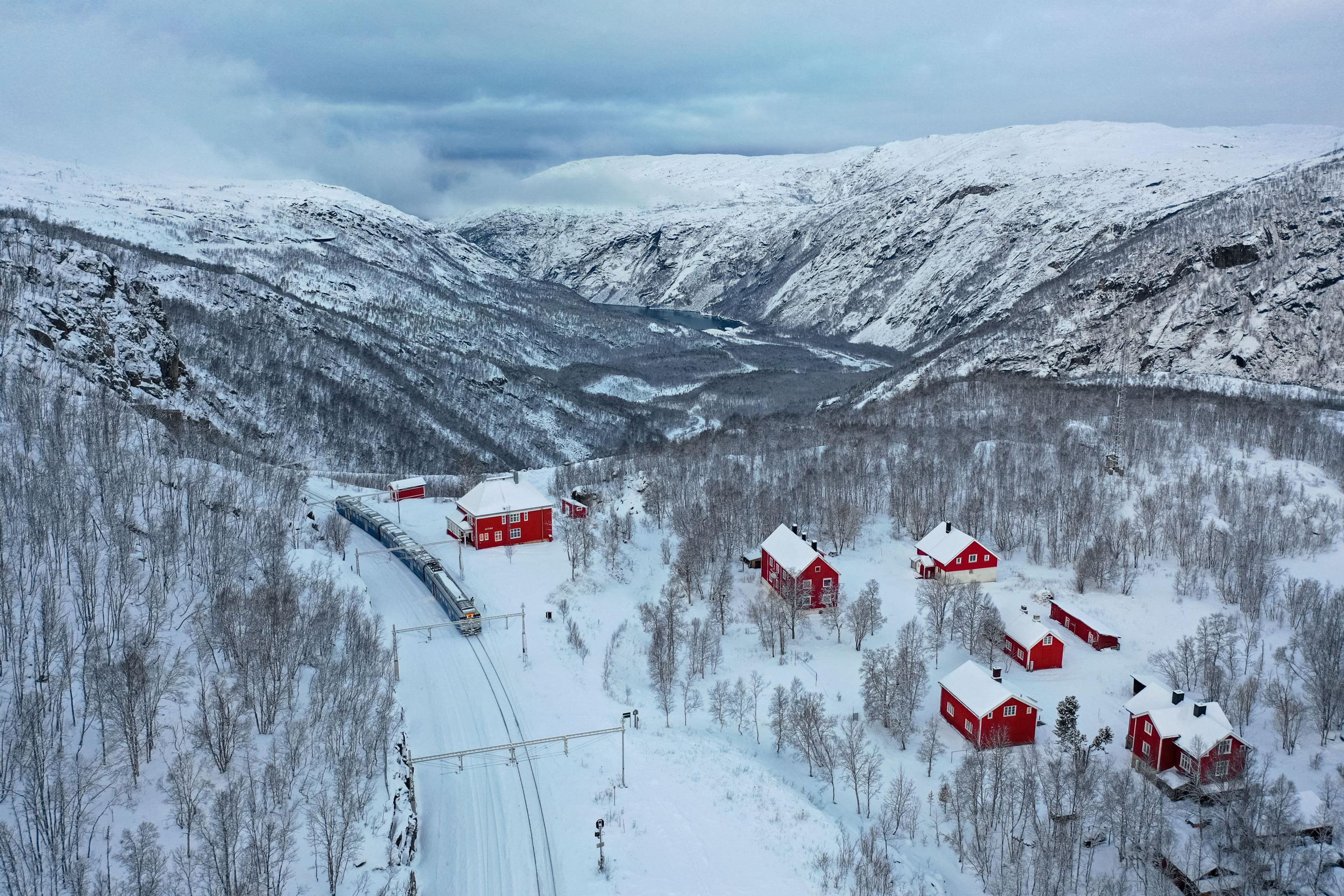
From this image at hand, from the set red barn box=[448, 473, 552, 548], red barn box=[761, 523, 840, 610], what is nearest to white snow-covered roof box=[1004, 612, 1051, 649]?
red barn box=[761, 523, 840, 610]

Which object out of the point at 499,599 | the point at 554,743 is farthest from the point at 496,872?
the point at 499,599

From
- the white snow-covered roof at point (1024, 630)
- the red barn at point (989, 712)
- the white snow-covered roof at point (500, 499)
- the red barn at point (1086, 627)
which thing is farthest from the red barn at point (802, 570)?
the white snow-covered roof at point (500, 499)

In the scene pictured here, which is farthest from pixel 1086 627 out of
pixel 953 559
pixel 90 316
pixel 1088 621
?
pixel 90 316

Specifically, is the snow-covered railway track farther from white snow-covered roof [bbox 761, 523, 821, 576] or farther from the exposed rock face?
the exposed rock face

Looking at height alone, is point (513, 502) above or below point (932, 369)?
below

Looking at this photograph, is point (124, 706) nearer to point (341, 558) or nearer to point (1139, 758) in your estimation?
point (341, 558)

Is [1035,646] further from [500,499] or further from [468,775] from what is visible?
[500,499]
